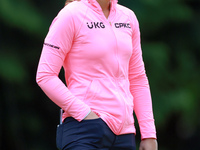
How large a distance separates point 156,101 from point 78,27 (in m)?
4.16

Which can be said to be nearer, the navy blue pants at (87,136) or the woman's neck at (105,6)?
the navy blue pants at (87,136)

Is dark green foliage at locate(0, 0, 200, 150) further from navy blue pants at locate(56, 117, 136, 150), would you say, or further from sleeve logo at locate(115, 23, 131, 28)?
navy blue pants at locate(56, 117, 136, 150)

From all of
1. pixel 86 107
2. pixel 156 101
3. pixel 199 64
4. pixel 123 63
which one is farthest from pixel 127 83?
pixel 199 64

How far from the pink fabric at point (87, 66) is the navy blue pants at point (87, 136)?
3cm

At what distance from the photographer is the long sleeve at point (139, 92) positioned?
2186 mm

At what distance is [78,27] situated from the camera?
1.96 metres

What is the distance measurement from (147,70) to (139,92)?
388cm

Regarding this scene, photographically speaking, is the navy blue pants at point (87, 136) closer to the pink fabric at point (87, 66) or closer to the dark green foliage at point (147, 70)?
the pink fabric at point (87, 66)

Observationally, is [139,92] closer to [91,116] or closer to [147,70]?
[91,116]

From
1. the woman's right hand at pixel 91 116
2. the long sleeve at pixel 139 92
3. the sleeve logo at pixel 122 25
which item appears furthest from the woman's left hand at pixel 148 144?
the sleeve logo at pixel 122 25

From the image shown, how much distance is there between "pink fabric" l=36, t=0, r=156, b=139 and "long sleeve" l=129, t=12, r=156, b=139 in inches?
6.0

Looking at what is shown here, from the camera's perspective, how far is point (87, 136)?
6.29 ft

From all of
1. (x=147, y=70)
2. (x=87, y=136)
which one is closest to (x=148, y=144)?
(x=87, y=136)

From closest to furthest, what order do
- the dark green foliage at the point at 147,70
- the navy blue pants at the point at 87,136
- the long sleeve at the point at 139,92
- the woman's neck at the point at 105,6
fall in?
the navy blue pants at the point at 87,136
the woman's neck at the point at 105,6
the long sleeve at the point at 139,92
the dark green foliage at the point at 147,70
